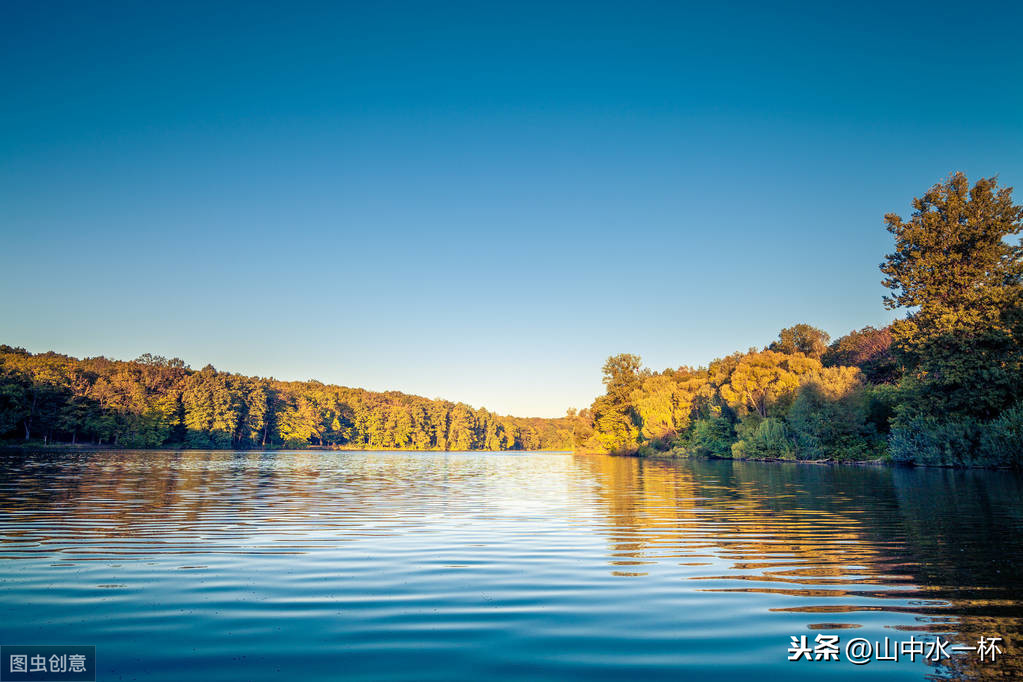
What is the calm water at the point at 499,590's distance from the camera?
5324mm

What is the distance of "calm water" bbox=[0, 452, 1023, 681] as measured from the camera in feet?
17.5

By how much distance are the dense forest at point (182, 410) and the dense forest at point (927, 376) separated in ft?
274

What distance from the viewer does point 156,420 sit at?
9506 cm

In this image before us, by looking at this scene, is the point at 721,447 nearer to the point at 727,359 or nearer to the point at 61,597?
the point at 727,359

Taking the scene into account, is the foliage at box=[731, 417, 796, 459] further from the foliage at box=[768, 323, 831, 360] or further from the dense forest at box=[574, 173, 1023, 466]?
the foliage at box=[768, 323, 831, 360]

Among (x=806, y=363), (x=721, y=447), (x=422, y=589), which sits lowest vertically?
(x=721, y=447)

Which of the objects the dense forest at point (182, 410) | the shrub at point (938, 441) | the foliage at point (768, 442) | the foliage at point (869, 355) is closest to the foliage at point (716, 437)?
the foliage at point (768, 442)

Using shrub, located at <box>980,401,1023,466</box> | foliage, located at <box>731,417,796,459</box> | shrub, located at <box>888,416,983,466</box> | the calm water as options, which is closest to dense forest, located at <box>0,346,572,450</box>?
the calm water

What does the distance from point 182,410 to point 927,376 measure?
353ft

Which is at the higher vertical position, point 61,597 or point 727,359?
point 727,359

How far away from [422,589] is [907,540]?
9.68m

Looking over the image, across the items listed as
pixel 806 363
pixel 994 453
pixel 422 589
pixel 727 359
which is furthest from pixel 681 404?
pixel 422 589

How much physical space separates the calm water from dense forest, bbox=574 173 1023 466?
23273mm

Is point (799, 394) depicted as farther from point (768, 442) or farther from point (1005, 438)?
point (1005, 438)
